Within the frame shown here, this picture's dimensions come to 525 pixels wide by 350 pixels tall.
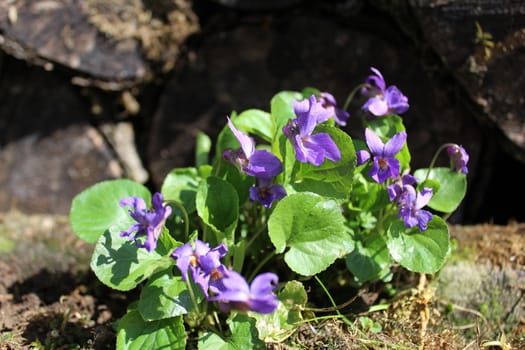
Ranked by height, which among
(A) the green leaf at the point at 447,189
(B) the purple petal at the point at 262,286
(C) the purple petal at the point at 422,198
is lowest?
(A) the green leaf at the point at 447,189

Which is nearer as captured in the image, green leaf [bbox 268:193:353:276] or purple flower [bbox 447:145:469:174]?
green leaf [bbox 268:193:353:276]

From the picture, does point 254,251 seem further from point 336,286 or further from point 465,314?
point 465,314

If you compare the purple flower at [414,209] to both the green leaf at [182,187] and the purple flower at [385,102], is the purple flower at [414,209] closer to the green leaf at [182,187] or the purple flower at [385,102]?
the purple flower at [385,102]

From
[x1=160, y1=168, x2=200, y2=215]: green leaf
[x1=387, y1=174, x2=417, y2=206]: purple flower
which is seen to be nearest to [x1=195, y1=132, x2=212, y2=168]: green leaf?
[x1=160, y1=168, x2=200, y2=215]: green leaf

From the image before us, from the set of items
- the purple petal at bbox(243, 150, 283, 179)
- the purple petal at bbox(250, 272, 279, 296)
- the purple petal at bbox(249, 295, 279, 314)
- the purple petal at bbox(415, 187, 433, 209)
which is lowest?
the purple petal at bbox(249, 295, 279, 314)

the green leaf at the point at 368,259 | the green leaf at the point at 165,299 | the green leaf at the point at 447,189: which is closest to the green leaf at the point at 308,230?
the green leaf at the point at 368,259

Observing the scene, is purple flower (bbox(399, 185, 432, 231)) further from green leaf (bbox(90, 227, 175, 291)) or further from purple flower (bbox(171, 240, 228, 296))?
green leaf (bbox(90, 227, 175, 291))

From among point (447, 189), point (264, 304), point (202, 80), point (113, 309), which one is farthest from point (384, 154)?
point (202, 80)
